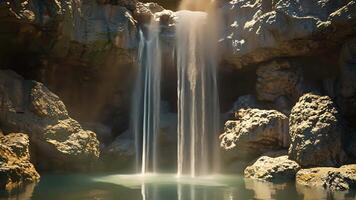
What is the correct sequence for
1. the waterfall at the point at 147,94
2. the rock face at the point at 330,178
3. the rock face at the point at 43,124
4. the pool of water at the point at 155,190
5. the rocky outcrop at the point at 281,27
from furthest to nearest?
1. the waterfall at the point at 147,94
2. the rocky outcrop at the point at 281,27
3. the rock face at the point at 43,124
4. the rock face at the point at 330,178
5. the pool of water at the point at 155,190

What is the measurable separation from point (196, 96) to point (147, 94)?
3.13 meters

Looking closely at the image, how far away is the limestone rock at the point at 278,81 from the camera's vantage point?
85.0ft

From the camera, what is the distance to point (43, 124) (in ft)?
71.4

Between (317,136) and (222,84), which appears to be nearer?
(317,136)

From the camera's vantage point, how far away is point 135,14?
26672mm

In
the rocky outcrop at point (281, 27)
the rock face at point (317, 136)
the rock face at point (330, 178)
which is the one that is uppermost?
the rocky outcrop at point (281, 27)

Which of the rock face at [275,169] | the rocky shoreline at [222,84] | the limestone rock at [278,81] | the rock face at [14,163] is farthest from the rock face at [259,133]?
the rock face at [14,163]

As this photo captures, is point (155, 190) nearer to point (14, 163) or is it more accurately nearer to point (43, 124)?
point (14, 163)

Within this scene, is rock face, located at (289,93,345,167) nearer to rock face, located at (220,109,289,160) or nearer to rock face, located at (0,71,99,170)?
rock face, located at (220,109,289,160)

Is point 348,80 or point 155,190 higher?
point 348,80

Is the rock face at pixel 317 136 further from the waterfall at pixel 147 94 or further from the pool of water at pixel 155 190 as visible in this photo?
the waterfall at pixel 147 94

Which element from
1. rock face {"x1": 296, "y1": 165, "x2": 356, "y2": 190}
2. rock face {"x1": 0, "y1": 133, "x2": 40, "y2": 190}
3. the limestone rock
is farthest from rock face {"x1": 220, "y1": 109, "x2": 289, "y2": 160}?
rock face {"x1": 0, "y1": 133, "x2": 40, "y2": 190}

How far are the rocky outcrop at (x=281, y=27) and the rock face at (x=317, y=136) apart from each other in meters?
3.77

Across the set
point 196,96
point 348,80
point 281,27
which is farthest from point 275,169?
point 281,27
